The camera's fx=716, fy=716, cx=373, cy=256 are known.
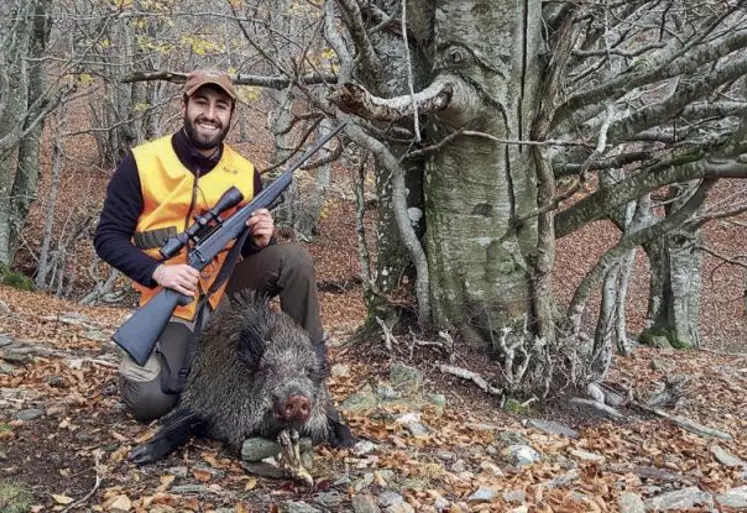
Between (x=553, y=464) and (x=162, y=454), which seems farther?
(x=553, y=464)

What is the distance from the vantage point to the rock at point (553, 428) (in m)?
4.80

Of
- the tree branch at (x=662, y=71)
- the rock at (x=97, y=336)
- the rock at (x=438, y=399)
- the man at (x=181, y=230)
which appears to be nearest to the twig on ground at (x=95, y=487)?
the man at (x=181, y=230)

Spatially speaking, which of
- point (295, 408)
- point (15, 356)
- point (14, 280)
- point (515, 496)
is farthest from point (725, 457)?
point (14, 280)

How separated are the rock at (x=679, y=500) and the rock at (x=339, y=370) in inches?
91.5

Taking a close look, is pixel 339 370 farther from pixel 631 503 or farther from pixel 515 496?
pixel 631 503

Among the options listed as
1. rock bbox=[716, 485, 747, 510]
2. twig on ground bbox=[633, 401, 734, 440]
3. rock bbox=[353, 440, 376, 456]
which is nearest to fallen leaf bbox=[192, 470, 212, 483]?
rock bbox=[353, 440, 376, 456]

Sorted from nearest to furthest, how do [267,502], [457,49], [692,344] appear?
[267,502], [457,49], [692,344]

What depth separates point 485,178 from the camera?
5262 mm

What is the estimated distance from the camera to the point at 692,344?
11742 mm

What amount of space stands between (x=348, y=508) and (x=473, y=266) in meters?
2.42

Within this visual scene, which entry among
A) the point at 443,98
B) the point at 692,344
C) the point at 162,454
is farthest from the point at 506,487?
the point at 692,344

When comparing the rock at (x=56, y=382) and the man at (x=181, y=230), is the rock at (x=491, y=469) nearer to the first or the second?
the man at (x=181, y=230)

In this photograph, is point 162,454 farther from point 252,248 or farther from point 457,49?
point 457,49

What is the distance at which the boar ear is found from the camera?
3908mm
